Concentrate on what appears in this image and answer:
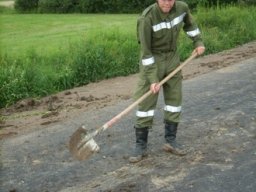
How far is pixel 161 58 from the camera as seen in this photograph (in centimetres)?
538

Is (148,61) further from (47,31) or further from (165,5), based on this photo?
(47,31)

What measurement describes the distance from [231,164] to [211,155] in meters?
0.31

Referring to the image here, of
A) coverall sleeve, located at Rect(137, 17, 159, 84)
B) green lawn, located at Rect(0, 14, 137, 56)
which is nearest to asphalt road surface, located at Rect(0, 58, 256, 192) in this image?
coverall sleeve, located at Rect(137, 17, 159, 84)

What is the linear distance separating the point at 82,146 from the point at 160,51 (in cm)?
129

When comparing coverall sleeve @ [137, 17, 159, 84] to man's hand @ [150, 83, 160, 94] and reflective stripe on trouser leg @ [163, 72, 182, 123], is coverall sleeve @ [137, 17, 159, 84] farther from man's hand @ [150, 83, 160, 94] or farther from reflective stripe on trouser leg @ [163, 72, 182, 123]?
reflective stripe on trouser leg @ [163, 72, 182, 123]

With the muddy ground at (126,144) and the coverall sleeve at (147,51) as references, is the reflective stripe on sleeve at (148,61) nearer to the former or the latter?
the coverall sleeve at (147,51)

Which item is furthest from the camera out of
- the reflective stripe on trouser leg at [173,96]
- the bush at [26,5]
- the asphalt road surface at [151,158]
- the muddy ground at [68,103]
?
the bush at [26,5]

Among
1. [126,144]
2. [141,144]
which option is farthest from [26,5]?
[141,144]

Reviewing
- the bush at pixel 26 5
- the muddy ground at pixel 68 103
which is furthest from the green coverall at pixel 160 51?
the bush at pixel 26 5

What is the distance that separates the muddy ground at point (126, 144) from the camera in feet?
16.0

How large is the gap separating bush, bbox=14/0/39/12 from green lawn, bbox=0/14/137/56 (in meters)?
6.03

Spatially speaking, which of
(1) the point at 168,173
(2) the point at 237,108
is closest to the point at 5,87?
(2) the point at 237,108

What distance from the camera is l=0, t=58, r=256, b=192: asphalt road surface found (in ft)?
15.8

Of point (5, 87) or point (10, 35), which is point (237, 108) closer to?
point (5, 87)
